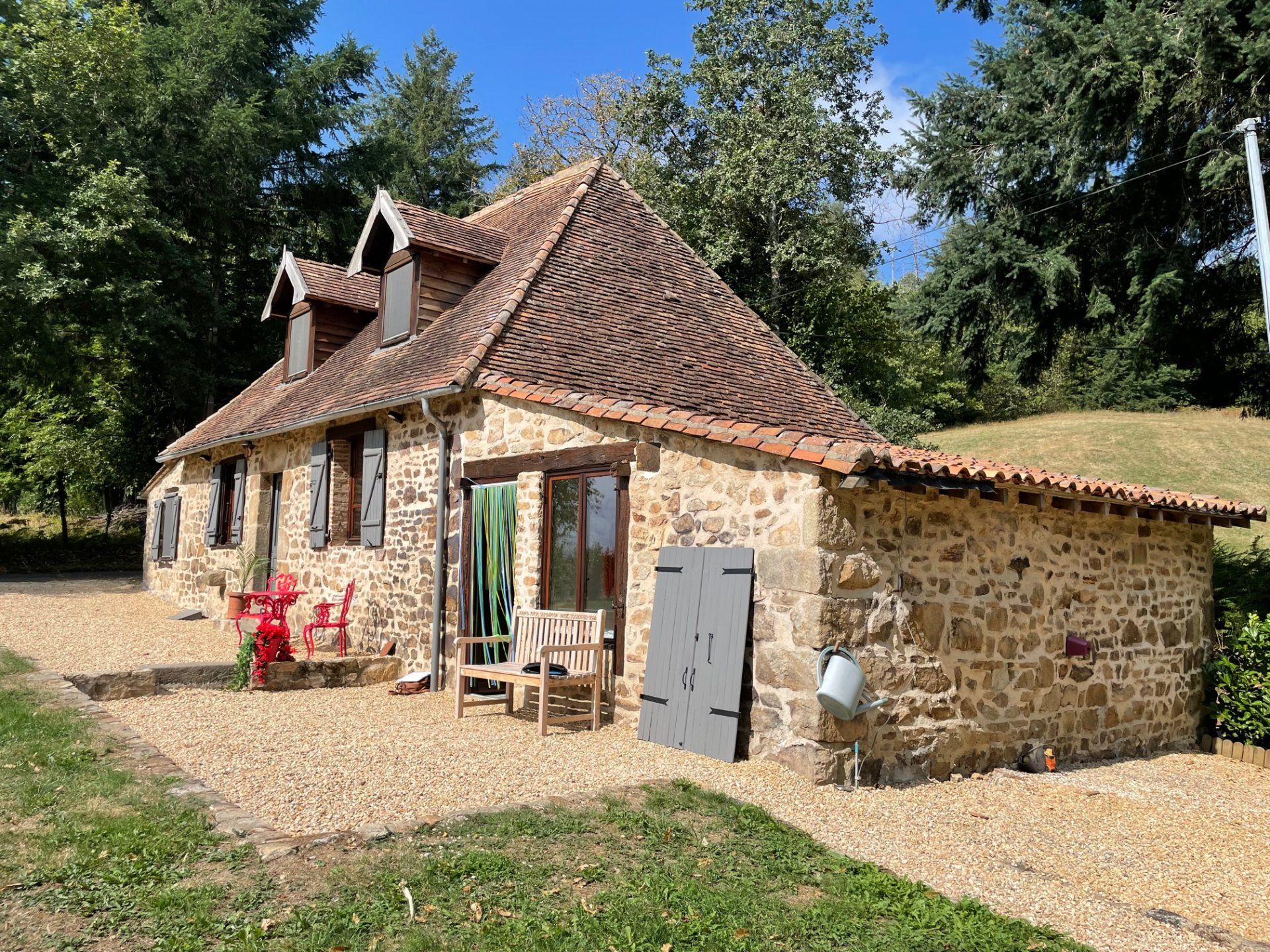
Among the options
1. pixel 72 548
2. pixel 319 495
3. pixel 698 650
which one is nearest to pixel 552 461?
pixel 698 650

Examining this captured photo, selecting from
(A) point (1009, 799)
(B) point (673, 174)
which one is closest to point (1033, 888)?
(A) point (1009, 799)

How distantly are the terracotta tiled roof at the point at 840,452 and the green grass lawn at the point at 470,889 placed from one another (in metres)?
2.39

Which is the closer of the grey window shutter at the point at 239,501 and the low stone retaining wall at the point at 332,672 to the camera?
the low stone retaining wall at the point at 332,672

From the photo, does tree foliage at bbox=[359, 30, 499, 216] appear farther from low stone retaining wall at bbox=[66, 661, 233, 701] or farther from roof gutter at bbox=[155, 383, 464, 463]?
low stone retaining wall at bbox=[66, 661, 233, 701]

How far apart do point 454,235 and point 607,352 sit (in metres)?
3.51

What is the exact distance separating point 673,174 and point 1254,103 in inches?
554

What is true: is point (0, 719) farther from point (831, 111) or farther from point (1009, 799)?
point (831, 111)

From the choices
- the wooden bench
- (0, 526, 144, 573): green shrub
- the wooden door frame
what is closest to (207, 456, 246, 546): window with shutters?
the wooden bench

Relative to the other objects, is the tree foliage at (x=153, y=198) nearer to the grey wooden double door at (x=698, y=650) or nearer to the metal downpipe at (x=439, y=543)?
the metal downpipe at (x=439, y=543)

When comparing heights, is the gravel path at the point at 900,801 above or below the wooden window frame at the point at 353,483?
below

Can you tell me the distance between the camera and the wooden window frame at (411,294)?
38.8 feet

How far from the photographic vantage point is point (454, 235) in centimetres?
1225

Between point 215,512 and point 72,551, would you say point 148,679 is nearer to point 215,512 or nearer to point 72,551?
point 215,512

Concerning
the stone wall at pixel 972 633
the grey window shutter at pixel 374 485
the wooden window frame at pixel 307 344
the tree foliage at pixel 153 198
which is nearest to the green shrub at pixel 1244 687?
the stone wall at pixel 972 633
